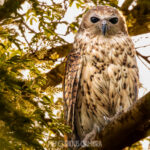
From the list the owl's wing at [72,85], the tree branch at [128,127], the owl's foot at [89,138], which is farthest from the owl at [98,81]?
the tree branch at [128,127]

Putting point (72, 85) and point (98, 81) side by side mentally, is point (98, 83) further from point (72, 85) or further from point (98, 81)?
point (72, 85)

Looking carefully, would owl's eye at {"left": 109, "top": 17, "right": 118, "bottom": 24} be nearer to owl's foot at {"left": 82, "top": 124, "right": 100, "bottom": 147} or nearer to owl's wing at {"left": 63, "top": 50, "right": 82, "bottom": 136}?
owl's wing at {"left": 63, "top": 50, "right": 82, "bottom": 136}

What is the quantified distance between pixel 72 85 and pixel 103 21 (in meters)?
0.91

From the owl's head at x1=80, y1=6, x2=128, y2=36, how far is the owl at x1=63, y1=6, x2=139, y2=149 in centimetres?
1

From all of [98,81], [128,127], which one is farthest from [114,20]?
[128,127]

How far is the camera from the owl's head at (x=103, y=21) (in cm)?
361

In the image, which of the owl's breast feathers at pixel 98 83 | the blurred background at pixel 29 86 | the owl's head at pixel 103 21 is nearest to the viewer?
the blurred background at pixel 29 86

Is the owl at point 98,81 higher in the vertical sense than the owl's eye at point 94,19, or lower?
lower

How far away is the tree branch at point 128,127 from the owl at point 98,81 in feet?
3.15

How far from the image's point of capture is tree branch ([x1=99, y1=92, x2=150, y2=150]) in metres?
1.85

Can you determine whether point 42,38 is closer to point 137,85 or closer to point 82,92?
point 82,92

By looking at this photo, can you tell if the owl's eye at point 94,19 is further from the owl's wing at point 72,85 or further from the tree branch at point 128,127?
the tree branch at point 128,127

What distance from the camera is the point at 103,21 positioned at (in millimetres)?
3564

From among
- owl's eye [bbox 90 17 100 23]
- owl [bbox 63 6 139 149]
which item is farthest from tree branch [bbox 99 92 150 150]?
owl's eye [bbox 90 17 100 23]
